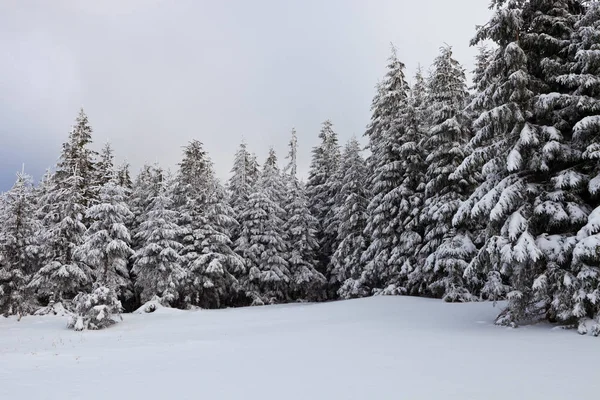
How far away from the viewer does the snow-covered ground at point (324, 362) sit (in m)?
7.66

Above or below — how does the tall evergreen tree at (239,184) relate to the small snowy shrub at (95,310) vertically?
A: above

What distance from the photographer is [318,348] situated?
1195cm

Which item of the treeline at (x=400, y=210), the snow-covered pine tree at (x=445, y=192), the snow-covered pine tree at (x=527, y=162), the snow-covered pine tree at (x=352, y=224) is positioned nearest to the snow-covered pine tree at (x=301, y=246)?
the treeline at (x=400, y=210)

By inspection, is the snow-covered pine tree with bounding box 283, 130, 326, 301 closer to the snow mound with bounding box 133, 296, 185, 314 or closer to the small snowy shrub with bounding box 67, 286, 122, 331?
the snow mound with bounding box 133, 296, 185, 314

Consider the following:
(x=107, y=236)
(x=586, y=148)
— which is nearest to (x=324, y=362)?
(x=586, y=148)

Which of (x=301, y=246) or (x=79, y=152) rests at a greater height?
(x=79, y=152)

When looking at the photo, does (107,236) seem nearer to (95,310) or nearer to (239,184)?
(95,310)

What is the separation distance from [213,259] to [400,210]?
14.3 meters

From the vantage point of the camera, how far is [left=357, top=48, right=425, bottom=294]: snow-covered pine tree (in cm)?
2606

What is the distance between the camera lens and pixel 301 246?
3644cm

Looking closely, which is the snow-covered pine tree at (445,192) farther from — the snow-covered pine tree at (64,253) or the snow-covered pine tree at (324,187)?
the snow-covered pine tree at (64,253)

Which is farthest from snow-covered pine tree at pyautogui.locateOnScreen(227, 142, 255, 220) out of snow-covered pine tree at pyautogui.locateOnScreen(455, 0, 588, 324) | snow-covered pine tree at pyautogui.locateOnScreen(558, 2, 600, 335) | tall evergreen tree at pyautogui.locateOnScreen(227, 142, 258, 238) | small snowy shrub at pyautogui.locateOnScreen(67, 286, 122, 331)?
snow-covered pine tree at pyautogui.locateOnScreen(558, 2, 600, 335)

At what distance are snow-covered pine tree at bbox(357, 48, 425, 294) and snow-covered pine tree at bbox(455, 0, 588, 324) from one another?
11191 mm

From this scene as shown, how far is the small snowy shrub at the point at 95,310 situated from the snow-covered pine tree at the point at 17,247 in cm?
1032
